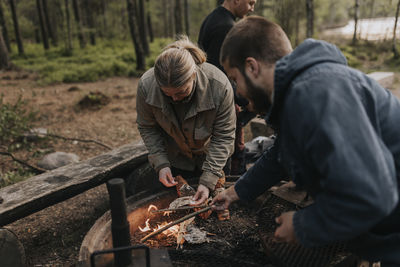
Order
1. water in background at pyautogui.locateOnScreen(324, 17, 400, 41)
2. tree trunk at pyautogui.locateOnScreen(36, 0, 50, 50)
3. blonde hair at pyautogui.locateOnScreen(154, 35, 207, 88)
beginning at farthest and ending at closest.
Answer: water in background at pyautogui.locateOnScreen(324, 17, 400, 41) < tree trunk at pyautogui.locateOnScreen(36, 0, 50, 50) < blonde hair at pyautogui.locateOnScreen(154, 35, 207, 88)

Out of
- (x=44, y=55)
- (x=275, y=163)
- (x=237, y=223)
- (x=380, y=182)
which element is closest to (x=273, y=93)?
(x=380, y=182)

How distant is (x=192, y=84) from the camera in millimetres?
2324

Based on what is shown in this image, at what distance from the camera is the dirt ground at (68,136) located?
3086mm

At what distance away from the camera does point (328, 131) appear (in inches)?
41.3

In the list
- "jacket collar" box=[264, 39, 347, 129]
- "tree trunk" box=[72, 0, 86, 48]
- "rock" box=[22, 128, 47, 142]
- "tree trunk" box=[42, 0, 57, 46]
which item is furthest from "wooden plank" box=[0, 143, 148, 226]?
"tree trunk" box=[42, 0, 57, 46]

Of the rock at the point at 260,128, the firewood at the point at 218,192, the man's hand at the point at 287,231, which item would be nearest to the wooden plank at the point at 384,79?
the rock at the point at 260,128

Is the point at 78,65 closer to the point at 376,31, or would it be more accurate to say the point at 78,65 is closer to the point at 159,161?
the point at 159,161

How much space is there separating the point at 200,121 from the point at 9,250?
1722 mm

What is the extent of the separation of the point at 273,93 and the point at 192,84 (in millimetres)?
1118

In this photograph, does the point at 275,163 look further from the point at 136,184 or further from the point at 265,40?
the point at 136,184

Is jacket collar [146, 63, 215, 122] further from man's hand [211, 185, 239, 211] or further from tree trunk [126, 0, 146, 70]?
tree trunk [126, 0, 146, 70]

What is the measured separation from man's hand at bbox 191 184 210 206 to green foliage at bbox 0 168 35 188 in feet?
8.86

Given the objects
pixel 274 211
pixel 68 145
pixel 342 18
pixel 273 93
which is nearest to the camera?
pixel 273 93

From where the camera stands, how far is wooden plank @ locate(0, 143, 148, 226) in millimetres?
2568
